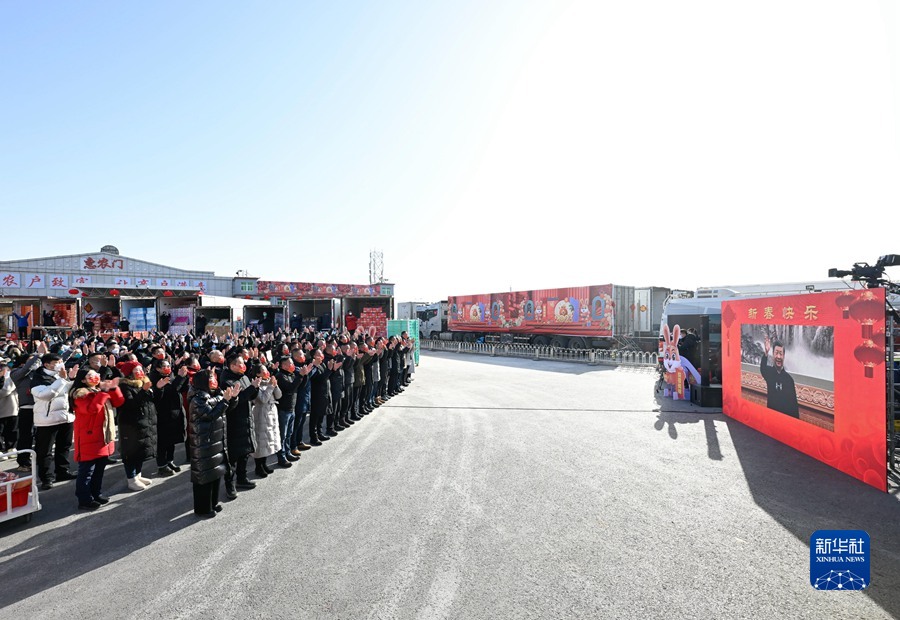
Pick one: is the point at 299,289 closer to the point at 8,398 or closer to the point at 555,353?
the point at 555,353

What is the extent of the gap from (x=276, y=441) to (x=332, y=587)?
10.9 ft

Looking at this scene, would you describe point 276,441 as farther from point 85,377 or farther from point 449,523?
point 449,523

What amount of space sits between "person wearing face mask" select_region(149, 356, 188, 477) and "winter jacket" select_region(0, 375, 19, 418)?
93.8 inches

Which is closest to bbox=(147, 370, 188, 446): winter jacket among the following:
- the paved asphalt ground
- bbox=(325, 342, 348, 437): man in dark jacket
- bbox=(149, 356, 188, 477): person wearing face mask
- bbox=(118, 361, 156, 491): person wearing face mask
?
bbox=(149, 356, 188, 477): person wearing face mask

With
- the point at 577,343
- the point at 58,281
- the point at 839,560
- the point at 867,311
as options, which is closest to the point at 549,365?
the point at 577,343

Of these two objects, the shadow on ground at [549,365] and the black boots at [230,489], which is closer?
the black boots at [230,489]

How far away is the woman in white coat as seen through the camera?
6551mm

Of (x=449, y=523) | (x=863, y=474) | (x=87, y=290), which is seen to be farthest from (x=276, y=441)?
(x=87, y=290)

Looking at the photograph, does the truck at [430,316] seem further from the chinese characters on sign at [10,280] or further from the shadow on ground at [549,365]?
the chinese characters on sign at [10,280]

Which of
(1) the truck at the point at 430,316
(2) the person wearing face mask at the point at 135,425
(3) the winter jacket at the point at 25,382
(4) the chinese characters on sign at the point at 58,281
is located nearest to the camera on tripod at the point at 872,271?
(2) the person wearing face mask at the point at 135,425

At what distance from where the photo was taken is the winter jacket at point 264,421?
655cm

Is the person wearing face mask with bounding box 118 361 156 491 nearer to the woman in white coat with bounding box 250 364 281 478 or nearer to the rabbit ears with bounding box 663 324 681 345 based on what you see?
the woman in white coat with bounding box 250 364 281 478

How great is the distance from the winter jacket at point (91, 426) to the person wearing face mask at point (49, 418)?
1.14 metres

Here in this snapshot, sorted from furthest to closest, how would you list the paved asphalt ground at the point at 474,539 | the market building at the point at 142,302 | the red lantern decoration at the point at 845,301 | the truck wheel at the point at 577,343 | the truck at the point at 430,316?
1. the truck at the point at 430,316
2. the truck wheel at the point at 577,343
3. the market building at the point at 142,302
4. the red lantern decoration at the point at 845,301
5. the paved asphalt ground at the point at 474,539
